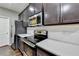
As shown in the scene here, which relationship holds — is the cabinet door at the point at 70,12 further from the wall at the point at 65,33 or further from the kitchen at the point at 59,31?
the wall at the point at 65,33

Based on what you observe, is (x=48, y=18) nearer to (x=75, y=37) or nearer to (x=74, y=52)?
(x=75, y=37)

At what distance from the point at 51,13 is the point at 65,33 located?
0.45 meters

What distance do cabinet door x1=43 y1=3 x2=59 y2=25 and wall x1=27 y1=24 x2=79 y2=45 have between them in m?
0.21

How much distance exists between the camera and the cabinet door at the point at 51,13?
4.88 ft

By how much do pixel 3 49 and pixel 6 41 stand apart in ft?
0.70

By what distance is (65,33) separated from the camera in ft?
5.30

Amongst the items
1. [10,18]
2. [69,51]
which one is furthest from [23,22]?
[69,51]

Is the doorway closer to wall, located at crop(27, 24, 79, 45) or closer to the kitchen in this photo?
the kitchen

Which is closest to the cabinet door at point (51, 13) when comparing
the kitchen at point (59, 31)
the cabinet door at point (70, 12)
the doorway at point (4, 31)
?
the kitchen at point (59, 31)

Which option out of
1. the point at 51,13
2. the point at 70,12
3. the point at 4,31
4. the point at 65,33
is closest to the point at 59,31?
the point at 65,33

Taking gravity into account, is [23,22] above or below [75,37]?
above

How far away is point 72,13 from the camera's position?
1.16 meters

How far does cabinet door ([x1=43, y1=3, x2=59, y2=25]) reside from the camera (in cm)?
149

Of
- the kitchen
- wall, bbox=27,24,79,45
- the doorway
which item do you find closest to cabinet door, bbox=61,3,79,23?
the kitchen
